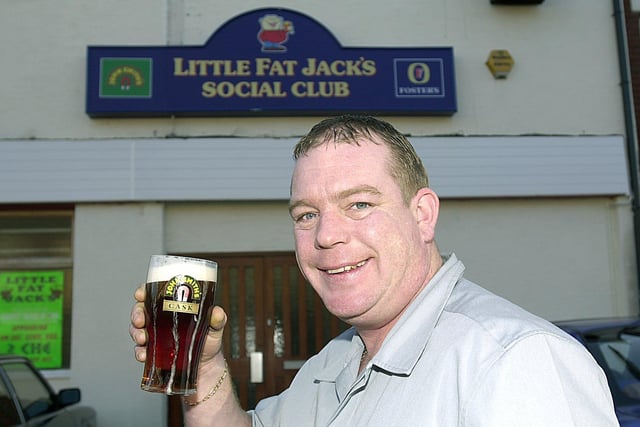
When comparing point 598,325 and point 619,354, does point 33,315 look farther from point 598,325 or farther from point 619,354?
point 619,354

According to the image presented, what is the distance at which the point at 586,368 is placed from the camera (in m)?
1.25

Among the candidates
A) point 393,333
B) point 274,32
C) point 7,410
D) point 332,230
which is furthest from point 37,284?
point 393,333

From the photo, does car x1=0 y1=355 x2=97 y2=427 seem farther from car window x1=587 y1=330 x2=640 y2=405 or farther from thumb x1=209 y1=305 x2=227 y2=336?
car window x1=587 y1=330 x2=640 y2=405

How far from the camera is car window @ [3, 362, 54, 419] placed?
4.45 m

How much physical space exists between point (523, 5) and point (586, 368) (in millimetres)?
7823

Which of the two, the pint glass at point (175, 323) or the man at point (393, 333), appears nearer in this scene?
the man at point (393, 333)

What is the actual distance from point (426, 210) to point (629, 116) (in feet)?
23.8

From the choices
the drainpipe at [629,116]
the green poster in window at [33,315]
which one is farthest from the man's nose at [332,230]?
the drainpipe at [629,116]

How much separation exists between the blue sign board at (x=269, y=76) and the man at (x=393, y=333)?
5.81 meters

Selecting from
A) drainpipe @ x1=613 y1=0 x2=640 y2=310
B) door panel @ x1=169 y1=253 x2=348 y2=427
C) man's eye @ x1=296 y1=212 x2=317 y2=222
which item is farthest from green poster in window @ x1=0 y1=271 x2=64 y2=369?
drainpipe @ x1=613 y1=0 x2=640 y2=310

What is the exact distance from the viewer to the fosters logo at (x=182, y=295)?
189 centimetres

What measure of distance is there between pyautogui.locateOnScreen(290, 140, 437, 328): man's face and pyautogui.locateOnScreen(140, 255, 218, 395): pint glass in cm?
48

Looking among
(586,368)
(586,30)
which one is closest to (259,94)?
→ (586,30)

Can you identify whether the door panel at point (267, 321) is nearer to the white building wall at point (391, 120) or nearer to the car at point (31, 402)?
the white building wall at point (391, 120)
